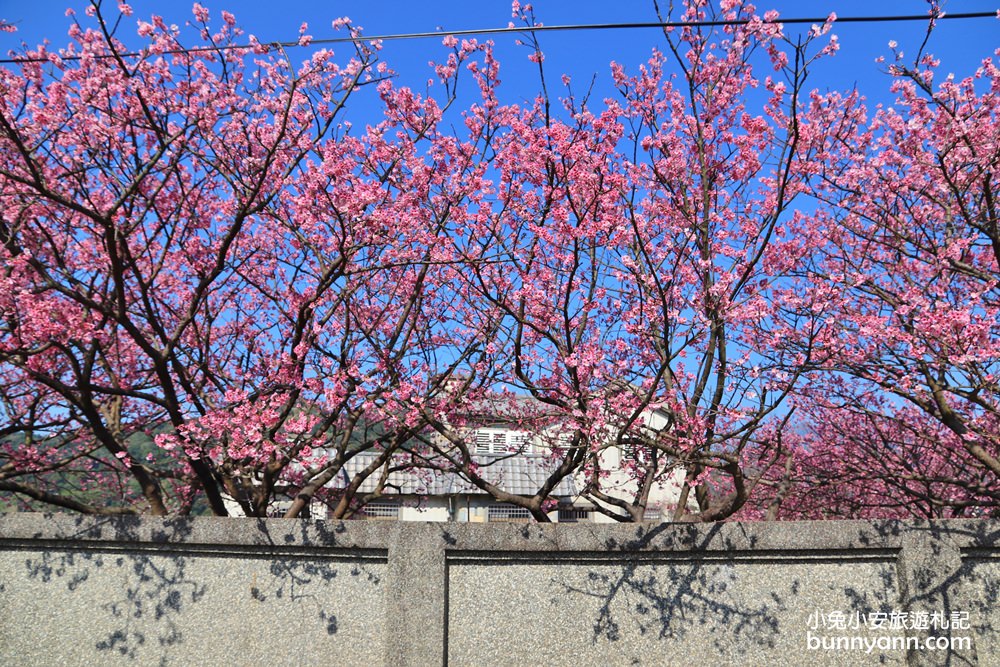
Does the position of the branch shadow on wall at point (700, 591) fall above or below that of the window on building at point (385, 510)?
below

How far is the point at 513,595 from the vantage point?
18.9 feet

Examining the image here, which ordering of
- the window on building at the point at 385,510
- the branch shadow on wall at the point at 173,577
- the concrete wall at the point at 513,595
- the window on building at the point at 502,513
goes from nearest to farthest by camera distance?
the concrete wall at the point at 513,595 → the branch shadow on wall at the point at 173,577 → the window on building at the point at 385,510 → the window on building at the point at 502,513

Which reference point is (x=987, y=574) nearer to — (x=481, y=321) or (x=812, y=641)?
(x=812, y=641)

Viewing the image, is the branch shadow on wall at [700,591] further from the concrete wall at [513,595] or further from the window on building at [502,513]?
the window on building at [502,513]

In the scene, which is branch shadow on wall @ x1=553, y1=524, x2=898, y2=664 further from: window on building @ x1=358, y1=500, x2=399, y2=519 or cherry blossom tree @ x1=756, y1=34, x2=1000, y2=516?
window on building @ x1=358, y1=500, x2=399, y2=519

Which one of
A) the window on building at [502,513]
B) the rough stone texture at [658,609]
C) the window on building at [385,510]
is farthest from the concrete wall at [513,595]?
the window on building at [502,513]

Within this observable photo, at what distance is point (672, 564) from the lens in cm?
579

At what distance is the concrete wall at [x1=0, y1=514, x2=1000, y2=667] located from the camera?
18.4ft

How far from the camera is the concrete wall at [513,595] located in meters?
5.61

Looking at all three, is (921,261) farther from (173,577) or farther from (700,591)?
(173,577)

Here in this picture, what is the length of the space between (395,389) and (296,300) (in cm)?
268

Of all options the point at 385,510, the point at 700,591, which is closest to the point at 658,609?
the point at 700,591

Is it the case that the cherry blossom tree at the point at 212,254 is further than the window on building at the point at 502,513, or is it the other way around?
the window on building at the point at 502,513

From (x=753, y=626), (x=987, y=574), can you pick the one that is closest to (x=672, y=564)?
(x=753, y=626)
